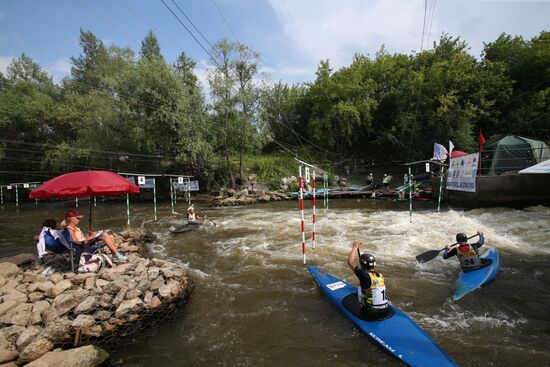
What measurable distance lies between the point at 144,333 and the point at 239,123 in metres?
24.5

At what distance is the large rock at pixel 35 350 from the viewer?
12.9 ft

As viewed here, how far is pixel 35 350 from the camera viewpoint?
4.02 meters

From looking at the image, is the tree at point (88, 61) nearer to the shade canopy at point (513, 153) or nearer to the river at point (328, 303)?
the river at point (328, 303)

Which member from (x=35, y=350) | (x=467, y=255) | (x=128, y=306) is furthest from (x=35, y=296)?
(x=467, y=255)

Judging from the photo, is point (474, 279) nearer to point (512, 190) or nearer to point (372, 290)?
point (372, 290)

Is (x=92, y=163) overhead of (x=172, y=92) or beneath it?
beneath

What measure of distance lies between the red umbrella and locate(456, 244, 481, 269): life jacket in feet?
25.5

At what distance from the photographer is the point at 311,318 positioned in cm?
516

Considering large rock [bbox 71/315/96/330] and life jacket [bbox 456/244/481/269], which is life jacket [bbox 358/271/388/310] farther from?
large rock [bbox 71/315/96/330]

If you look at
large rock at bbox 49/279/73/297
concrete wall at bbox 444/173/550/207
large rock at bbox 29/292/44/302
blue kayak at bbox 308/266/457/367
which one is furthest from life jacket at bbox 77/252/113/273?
concrete wall at bbox 444/173/550/207

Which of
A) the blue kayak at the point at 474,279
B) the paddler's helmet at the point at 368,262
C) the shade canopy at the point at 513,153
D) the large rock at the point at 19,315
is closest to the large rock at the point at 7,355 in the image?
the large rock at the point at 19,315

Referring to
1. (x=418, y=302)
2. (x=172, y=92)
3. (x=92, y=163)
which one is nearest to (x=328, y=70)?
(x=172, y=92)

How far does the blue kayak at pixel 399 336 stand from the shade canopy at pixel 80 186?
542cm

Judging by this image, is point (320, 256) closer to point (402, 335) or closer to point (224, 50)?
point (402, 335)
